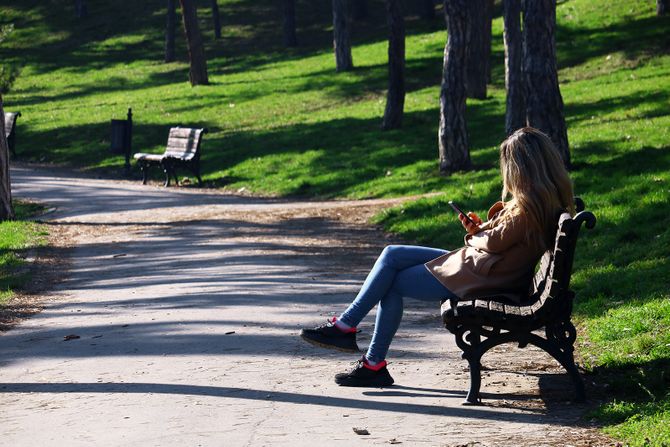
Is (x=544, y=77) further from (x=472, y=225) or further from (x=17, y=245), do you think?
(x=472, y=225)

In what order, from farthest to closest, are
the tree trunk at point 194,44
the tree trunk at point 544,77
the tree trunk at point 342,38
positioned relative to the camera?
the tree trunk at point 194,44 → the tree trunk at point 342,38 → the tree trunk at point 544,77

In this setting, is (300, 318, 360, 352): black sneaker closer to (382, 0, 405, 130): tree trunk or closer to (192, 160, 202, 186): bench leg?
(192, 160, 202, 186): bench leg

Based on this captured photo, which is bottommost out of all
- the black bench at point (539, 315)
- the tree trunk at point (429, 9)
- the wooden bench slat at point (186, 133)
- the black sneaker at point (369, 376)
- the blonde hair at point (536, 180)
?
the wooden bench slat at point (186, 133)

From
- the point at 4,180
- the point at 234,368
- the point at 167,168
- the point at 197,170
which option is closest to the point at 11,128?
the point at 167,168

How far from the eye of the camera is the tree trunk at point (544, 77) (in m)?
16.0

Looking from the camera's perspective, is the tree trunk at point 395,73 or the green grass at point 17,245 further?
the tree trunk at point 395,73

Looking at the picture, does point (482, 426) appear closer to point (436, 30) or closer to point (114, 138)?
point (114, 138)

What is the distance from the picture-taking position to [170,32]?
151ft

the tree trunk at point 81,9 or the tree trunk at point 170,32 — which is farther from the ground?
the tree trunk at point 81,9

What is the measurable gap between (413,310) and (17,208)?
39.7 ft

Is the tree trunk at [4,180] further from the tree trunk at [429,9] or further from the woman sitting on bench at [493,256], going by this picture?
the tree trunk at [429,9]

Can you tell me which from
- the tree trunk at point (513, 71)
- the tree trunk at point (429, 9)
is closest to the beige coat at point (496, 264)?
the tree trunk at point (513, 71)

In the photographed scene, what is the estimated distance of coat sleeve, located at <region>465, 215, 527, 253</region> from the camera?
266 inches

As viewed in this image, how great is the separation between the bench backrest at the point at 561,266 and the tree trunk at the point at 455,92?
43.2ft
